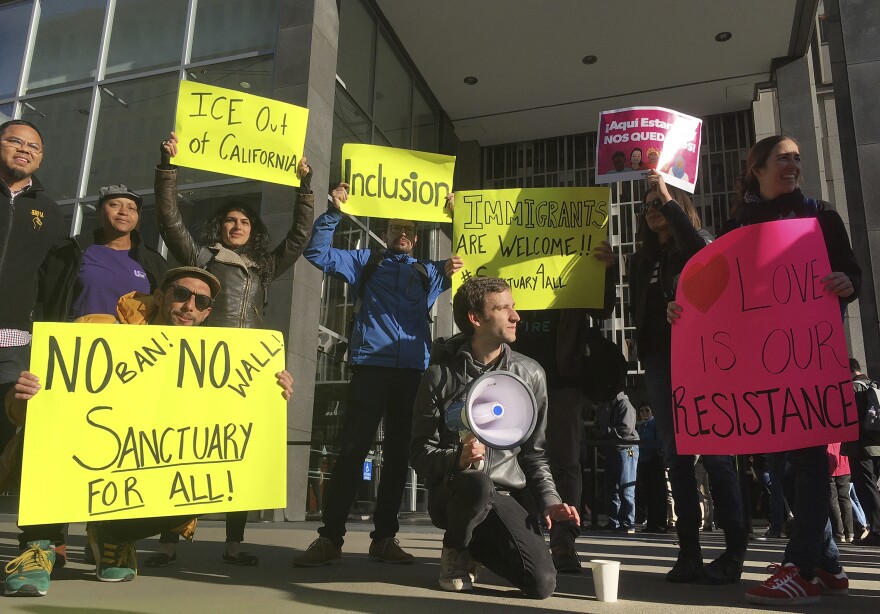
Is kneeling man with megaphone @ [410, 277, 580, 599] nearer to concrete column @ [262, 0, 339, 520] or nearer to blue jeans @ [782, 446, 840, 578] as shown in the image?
blue jeans @ [782, 446, 840, 578]

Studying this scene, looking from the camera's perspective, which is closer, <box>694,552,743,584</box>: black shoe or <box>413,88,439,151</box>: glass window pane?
<box>694,552,743,584</box>: black shoe

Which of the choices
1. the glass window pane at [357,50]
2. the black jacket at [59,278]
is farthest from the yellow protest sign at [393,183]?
the glass window pane at [357,50]

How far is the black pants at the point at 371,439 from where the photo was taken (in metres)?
3.77

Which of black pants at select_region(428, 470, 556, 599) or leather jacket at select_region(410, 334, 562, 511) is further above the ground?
leather jacket at select_region(410, 334, 562, 511)

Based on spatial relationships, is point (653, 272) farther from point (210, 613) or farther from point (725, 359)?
point (210, 613)

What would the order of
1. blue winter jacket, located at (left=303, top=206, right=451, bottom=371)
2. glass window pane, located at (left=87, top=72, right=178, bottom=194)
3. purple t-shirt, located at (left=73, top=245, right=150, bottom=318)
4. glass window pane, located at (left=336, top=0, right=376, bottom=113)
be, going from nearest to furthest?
purple t-shirt, located at (left=73, top=245, right=150, bottom=318), blue winter jacket, located at (left=303, top=206, right=451, bottom=371), glass window pane, located at (left=87, top=72, right=178, bottom=194), glass window pane, located at (left=336, top=0, right=376, bottom=113)

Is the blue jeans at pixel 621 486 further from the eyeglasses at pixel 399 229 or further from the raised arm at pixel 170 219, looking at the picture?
the raised arm at pixel 170 219

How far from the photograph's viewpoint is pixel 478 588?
116 inches

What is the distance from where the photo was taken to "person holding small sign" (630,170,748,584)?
313cm

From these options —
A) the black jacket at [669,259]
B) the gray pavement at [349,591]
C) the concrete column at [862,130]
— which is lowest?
the gray pavement at [349,591]

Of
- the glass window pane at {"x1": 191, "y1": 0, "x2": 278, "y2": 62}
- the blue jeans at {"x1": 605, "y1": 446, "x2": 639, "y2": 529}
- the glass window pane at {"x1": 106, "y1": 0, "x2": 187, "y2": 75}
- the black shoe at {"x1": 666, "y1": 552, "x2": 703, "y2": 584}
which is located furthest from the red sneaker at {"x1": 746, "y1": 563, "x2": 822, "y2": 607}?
the glass window pane at {"x1": 106, "y1": 0, "x2": 187, "y2": 75}

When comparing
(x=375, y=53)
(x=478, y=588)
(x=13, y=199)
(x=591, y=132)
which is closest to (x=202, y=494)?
(x=478, y=588)

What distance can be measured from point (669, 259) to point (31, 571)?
2.81 meters

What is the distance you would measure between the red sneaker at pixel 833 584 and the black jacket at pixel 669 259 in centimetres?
121
